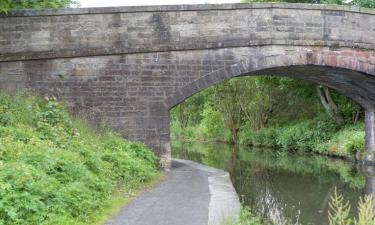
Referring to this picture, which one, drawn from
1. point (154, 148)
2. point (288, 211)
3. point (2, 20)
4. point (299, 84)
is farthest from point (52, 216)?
point (299, 84)

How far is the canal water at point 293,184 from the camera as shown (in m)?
8.92

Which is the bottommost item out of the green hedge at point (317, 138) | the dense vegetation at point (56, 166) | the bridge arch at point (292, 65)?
the green hedge at point (317, 138)

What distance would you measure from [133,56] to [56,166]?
5.91 meters

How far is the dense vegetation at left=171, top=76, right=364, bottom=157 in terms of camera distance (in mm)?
20000

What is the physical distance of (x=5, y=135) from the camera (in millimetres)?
7879

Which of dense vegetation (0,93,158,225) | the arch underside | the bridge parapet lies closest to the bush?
the arch underside

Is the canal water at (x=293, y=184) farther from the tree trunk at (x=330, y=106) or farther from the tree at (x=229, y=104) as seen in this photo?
the tree at (x=229, y=104)

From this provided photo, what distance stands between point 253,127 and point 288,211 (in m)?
18.9

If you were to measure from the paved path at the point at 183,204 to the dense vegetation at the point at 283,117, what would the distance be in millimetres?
8881

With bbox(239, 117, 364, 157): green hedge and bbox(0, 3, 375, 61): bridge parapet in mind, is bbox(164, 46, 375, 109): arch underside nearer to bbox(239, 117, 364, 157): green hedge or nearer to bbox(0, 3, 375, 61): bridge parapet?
bbox(0, 3, 375, 61): bridge parapet

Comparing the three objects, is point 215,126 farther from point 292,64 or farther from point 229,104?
point 292,64

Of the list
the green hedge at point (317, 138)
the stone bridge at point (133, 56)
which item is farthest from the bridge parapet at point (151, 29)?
the green hedge at point (317, 138)

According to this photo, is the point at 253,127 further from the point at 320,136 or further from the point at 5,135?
the point at 5,135

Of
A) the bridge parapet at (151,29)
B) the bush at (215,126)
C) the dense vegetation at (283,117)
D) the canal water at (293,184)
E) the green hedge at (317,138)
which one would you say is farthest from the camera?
the bush at (215,126)
